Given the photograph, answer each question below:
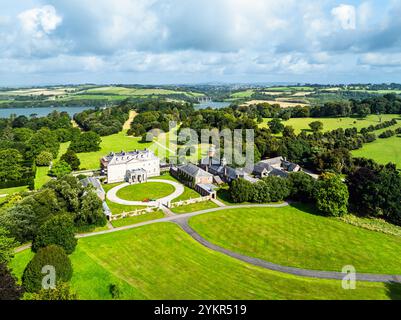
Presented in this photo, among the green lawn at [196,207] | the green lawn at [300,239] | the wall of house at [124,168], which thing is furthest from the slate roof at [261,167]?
the wall of house at [124,168]

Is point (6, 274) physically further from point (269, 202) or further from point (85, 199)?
point (269, 202)

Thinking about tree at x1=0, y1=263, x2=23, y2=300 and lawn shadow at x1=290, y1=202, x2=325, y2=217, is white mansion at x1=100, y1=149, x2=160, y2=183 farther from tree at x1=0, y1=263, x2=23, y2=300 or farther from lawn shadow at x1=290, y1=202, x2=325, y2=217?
tree at x1=0, y1=263, x2=23, y2=300

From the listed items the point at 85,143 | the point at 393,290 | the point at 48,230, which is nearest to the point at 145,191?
the point at 48,230

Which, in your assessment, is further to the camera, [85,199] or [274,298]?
[85,199]

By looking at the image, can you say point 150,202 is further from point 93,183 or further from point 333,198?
point 333,198

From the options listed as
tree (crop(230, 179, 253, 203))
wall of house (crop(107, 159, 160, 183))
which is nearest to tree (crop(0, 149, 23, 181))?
wall of house (crop(107, 159, 160, 183))
